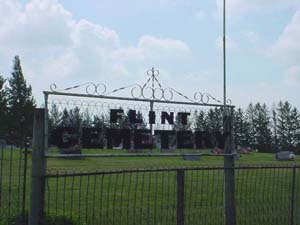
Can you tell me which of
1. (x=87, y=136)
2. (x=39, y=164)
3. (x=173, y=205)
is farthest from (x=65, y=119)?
(x=173, y=205)

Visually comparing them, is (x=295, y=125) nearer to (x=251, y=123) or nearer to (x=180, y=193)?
(x=251, y=123)

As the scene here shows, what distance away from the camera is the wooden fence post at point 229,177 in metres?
9.80

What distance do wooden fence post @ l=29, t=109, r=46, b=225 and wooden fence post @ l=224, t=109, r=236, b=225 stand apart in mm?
3595

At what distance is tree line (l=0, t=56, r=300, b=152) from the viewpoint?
8.37 metres

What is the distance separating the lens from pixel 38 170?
7426 mm

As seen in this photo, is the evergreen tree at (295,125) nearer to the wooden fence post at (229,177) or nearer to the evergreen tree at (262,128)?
the evergreen tree at (262,128)

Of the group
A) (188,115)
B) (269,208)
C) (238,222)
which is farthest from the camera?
(269,208)

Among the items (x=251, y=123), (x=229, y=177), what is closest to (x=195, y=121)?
(x=229, y=177)

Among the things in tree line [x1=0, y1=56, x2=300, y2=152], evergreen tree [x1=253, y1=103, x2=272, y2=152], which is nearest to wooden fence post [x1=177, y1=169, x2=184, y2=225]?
tree line [x1=0, y1=56, x2=300, y2=152]

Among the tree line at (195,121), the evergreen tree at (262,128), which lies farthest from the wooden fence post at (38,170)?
the evergreen tree at (262,128)

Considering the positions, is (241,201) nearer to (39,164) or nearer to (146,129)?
(146,129)

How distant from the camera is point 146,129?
909 cm

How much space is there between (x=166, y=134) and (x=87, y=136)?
151cm

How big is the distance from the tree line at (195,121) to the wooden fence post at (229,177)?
0.17 m
